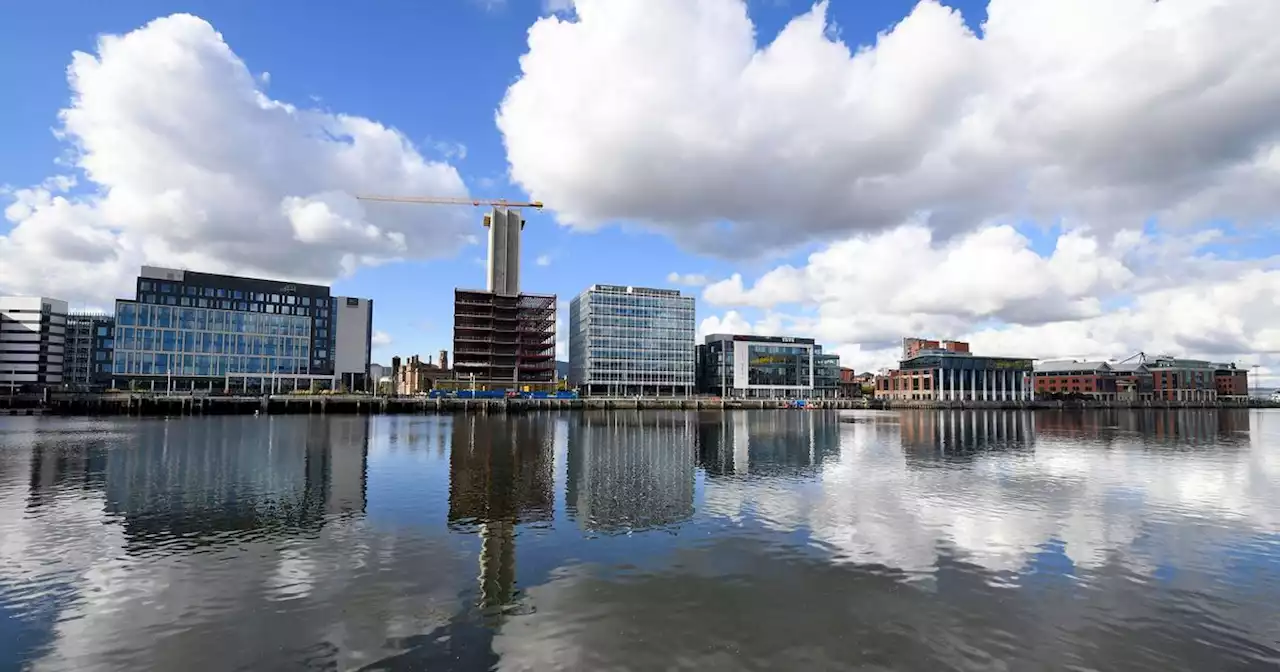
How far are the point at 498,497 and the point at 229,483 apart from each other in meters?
20.6

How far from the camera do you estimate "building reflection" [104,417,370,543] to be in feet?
107

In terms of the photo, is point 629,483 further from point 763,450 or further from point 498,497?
point 763,450

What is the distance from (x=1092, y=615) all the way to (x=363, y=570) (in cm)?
2544

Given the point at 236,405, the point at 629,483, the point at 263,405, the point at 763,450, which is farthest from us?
the point at 236,405

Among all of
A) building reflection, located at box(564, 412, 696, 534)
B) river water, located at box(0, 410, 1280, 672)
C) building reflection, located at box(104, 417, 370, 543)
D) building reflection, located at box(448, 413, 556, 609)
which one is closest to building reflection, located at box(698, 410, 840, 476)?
building reflection, located at box(564, 412, 696, 534)

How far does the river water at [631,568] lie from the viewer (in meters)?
17.6

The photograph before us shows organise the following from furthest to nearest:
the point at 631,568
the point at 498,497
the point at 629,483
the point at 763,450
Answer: the point at 763,450
the point at 629,483
the point at 498,497
the point at 631,568

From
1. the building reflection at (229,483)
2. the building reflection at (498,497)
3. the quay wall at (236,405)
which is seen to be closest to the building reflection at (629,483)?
the building reflection at (498,497)

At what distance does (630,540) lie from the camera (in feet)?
96.3

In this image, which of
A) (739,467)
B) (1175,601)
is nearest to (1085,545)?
(1175,601)

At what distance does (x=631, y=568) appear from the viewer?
24.9m

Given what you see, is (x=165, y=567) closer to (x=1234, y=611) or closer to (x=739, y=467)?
(x=1234, y=611)

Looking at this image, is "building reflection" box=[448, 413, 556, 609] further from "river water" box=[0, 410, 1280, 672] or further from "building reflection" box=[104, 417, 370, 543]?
"building reflection" box=[104, 417, 370, 543]

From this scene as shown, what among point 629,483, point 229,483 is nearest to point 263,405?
point 229,483
